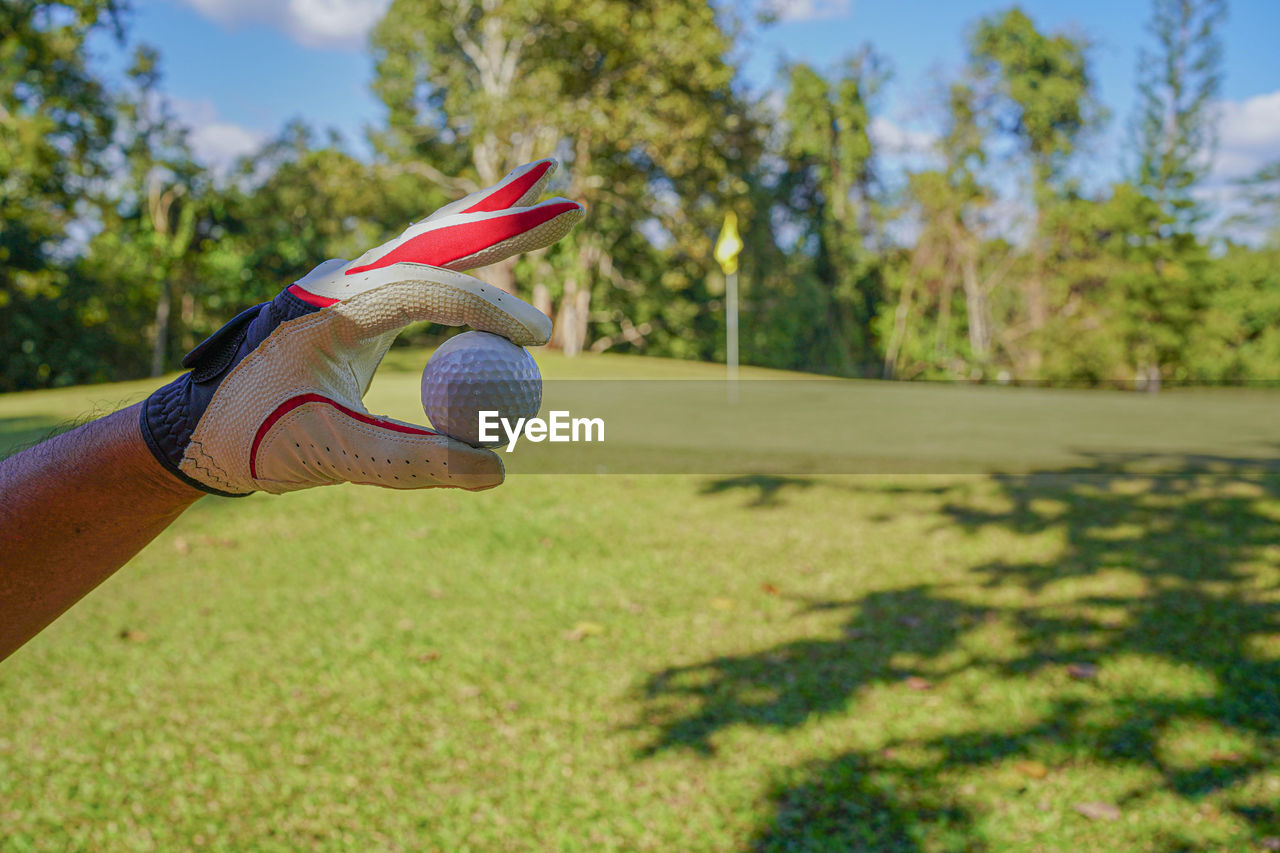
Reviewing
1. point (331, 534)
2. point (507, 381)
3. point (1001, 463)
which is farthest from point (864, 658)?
point (1001, 463)

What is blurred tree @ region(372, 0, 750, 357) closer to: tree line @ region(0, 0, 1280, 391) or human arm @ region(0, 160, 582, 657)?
tree line @ region(0, 0, 1280, 391)

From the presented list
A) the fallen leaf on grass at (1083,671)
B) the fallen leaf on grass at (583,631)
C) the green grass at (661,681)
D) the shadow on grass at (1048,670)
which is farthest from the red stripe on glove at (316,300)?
the fallen leaf on grass at (1083,671)

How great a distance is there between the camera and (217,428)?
133 cm

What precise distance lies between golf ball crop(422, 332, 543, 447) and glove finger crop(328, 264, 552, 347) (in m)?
0.05

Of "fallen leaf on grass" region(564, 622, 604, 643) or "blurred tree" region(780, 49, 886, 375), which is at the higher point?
"blurred tree" region(780, 49, 886, 375)

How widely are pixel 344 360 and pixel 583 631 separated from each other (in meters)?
2.87

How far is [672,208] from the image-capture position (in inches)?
852

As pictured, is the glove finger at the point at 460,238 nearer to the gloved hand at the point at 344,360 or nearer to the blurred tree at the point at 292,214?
the gloved hand at the point at 344,360

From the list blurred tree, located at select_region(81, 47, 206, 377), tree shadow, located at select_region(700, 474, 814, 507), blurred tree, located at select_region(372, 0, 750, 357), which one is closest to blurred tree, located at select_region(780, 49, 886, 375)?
blurred tree, located at select_region(372, 0, 750, 357)

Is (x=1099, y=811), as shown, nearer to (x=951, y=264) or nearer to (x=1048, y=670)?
(x=1048, y=670)

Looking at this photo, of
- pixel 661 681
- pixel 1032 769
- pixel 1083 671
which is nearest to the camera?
pixel 1032 769

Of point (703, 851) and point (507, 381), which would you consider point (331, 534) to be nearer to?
point (703, 851)

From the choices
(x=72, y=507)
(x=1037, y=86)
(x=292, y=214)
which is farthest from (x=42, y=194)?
(x=1037, y=86)

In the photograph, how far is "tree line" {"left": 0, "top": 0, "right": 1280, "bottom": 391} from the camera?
16.5 m
